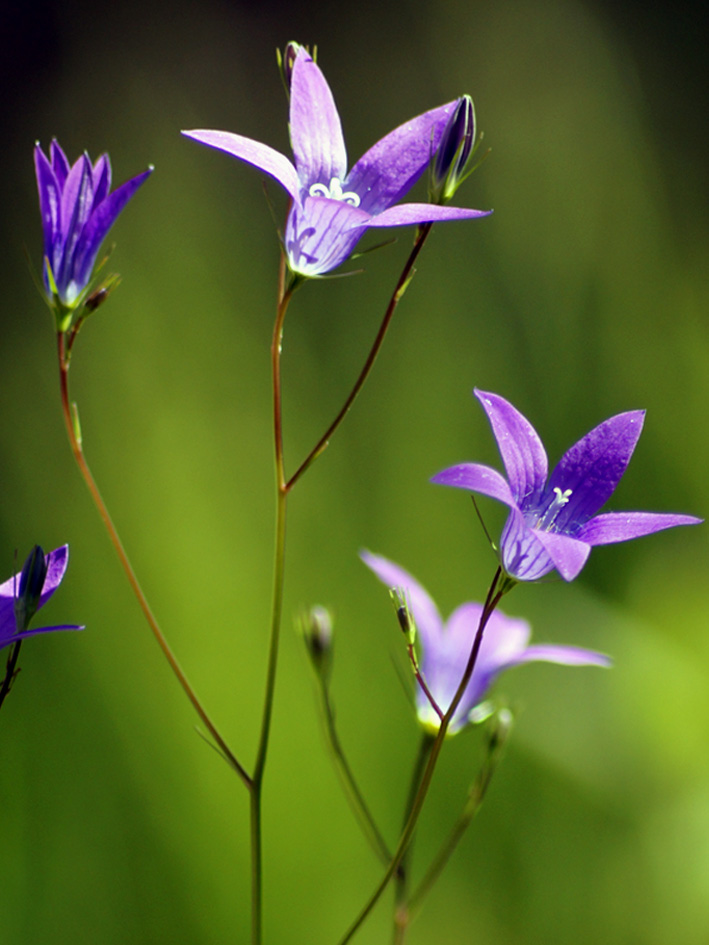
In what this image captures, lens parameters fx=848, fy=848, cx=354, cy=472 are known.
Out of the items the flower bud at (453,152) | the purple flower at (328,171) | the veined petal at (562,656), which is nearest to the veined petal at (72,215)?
the purple flower at (328,171)

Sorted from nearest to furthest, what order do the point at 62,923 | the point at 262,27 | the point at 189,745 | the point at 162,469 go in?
1. the point at 62,923
2. the point at 189,745
3. the point at 162,469
4. the point at 262,27

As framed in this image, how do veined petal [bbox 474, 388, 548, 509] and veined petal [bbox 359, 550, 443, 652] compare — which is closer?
veined petal [bbox 474, 388, 548, 509]

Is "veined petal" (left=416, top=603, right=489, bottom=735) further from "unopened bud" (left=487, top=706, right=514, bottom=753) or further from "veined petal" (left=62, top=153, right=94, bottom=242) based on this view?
"veined petal" (left=62, top=153, right=94, bottom=242)

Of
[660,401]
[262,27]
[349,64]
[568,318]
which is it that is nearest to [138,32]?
[262,27]

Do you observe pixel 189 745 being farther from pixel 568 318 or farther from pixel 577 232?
pixel 577 232

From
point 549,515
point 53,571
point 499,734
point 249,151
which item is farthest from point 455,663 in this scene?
point 249,151

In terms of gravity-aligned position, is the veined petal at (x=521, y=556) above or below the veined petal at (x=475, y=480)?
below

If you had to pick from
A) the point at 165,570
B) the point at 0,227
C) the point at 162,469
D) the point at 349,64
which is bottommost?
the point at 165,570

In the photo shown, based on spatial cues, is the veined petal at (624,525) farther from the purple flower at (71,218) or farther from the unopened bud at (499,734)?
the purple flower at (71,218)

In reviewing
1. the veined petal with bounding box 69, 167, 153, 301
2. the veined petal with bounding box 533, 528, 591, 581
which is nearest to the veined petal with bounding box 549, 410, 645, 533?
the veined petal with bounding box 533, 528, 591, 581
